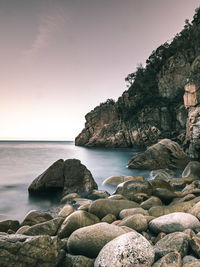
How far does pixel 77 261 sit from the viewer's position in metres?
2.68

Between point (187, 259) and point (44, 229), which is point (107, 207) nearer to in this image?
point (44, 229)

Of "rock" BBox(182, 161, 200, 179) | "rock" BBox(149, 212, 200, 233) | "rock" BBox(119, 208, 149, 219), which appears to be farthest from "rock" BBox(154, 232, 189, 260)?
"rock" BBox(182, 161, 200, 179)

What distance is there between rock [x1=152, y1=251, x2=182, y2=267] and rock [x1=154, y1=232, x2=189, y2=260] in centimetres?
19

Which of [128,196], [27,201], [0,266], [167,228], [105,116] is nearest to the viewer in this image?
[0,266]

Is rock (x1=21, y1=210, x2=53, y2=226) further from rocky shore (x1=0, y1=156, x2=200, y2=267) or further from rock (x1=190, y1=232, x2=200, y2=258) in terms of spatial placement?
rock (x1=190, y1=232, x2=200, y2=258)

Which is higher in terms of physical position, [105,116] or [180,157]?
[105,116]

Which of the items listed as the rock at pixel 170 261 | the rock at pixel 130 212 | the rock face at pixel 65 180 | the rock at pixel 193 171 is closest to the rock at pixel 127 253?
the rock at pixel 170 261

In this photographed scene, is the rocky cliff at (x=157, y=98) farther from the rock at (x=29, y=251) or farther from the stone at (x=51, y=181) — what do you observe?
the rock at (x=29, y=251)

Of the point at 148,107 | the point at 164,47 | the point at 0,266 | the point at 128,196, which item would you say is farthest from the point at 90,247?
the point at 164,47

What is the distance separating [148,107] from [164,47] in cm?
2269

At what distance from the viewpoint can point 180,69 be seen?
2044 inches

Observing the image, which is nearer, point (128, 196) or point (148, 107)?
point (128, 196)

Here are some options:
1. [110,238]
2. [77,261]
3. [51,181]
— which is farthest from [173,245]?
[51,181]

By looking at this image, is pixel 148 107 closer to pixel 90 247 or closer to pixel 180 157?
pixel 180 157
